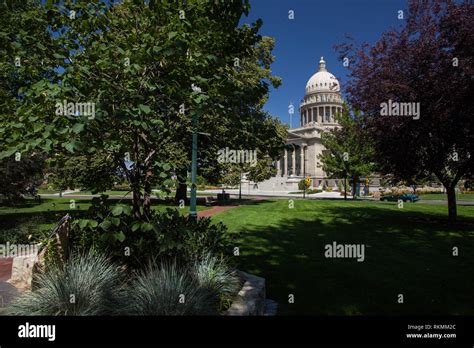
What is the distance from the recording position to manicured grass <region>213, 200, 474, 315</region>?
17.4ft

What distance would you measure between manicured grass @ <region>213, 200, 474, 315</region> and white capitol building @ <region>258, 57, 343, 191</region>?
68.1m

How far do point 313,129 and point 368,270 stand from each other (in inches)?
3705

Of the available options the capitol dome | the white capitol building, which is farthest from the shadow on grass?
the capitol dome

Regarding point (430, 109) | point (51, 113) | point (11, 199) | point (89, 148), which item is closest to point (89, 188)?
point (89, 148)

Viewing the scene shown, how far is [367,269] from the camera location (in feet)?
24.4

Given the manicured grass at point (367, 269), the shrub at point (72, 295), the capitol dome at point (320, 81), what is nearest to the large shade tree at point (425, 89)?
the manicured grass at point (367, 269)

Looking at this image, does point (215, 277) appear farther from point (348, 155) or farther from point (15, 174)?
point (348, 155)

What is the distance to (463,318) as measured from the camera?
4.57 m

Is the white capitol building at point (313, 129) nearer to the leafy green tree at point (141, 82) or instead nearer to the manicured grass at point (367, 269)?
the manicured grass at point (367, 269)

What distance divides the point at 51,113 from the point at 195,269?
10.0ft

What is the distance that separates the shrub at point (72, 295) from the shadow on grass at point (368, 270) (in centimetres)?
279

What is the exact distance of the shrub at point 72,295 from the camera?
3.85m

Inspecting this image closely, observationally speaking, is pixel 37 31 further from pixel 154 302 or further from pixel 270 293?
pixel 270 293

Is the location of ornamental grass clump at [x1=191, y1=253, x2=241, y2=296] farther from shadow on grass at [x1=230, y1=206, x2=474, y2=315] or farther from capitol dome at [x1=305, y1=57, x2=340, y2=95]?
capitol dome at [x1=305, y1=57, x2=340, y2=95]
